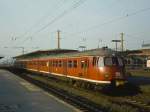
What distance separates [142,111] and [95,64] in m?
9.04

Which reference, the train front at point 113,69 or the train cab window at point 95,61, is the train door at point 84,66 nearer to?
the train cab window at point 95,61

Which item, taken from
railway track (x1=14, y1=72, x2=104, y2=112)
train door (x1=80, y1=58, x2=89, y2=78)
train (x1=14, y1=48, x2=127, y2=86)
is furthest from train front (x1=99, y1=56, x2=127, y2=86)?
railway track (x1=14, y1=72, x2=104, y2=112)

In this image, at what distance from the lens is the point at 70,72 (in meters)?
32.2

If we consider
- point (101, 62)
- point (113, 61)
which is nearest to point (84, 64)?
point (101, 62)

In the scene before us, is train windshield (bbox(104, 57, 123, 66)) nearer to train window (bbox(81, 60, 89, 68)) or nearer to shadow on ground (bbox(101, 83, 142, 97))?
shadow on ground (bbox(101, 83, 142, 97))

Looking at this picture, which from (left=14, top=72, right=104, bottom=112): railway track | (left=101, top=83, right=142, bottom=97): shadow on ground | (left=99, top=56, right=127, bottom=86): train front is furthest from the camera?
(left=101, top=83, right=142, bottom=97): shadow on ground

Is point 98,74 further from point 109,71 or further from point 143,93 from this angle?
point 143,93

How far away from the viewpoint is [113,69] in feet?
80.7

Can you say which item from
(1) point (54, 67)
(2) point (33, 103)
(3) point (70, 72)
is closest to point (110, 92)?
(3) point (70, 72)

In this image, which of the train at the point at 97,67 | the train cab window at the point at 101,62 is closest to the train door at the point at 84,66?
the train at the point at 97,67

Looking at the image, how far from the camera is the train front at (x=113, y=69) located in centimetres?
2431

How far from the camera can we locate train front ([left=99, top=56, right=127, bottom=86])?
79.8 ft

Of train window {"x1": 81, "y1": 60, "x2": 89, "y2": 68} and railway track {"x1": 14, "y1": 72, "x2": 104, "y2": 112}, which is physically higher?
train window {"x1": 81, "y1": 60, "x2": 89, "y2": 68}

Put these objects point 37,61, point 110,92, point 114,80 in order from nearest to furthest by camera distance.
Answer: point 114,80, point 110,92, point 37,61
